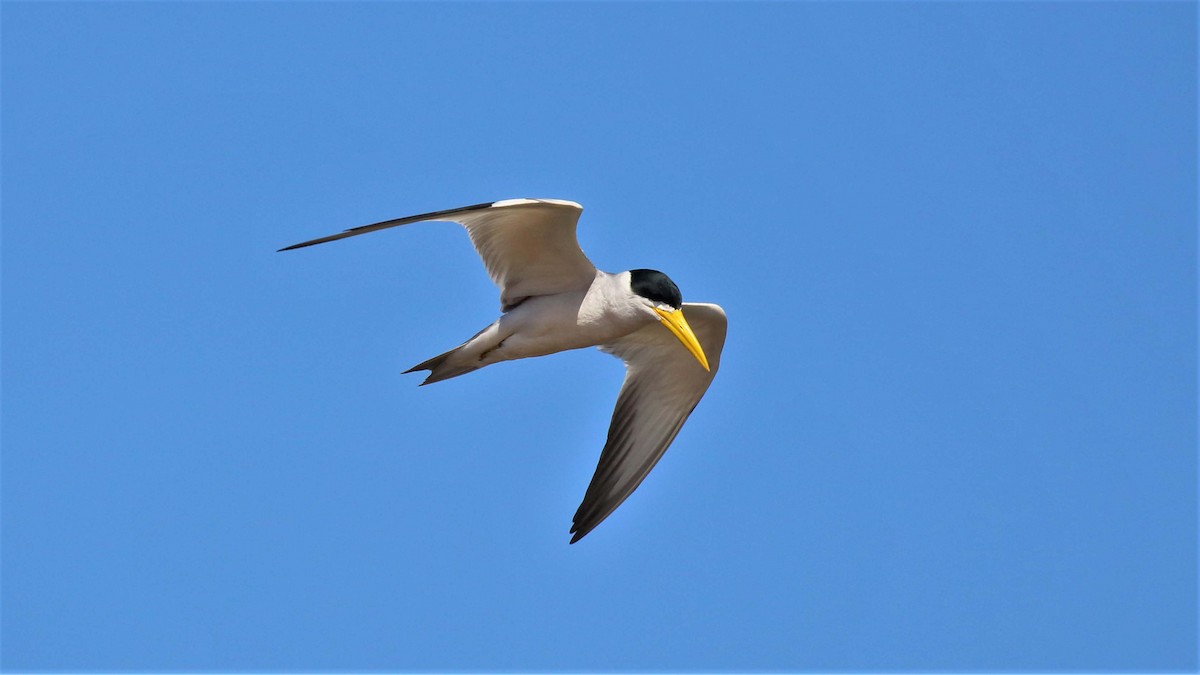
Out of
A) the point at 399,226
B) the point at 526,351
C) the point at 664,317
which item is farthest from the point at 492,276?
the point at 399,226

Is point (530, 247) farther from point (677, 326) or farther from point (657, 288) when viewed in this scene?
point (677, 326)

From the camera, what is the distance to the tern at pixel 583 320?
42.2ft

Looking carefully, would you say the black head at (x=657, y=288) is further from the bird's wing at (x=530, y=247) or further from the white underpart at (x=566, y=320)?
the bird's wing at (x=530, y=247)

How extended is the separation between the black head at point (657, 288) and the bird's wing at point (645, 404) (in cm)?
126

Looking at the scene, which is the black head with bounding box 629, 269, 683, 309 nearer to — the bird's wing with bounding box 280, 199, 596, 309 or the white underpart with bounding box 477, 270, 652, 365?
the white underpart with bounding box 477, 270, 652, 365

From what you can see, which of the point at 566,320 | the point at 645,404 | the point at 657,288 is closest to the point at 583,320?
the point at 566,320

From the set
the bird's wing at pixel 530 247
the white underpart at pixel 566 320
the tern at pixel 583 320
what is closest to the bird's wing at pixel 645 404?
the tern at pixel 583 320

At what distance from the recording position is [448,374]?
43.9 feet

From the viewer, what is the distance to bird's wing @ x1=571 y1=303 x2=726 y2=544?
1427cm

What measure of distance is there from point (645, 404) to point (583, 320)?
1837 millimetres

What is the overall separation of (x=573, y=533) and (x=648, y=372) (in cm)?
184

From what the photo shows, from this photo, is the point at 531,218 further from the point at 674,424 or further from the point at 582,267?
the point at 674,424

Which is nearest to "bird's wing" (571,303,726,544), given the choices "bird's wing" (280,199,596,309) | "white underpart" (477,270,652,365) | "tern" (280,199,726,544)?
"tern" (280,199,726,544)

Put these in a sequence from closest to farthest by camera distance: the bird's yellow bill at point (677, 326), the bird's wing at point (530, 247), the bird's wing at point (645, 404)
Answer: the bird's wing at point (530, 247) → the bird's yellow bill at point (677, 326) → the bird's wing at point (645, 404)
